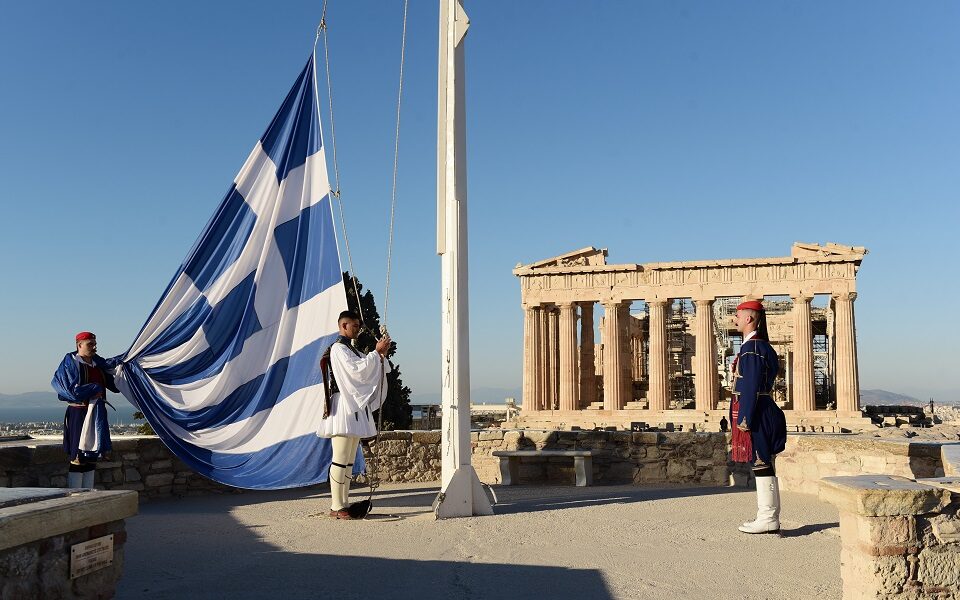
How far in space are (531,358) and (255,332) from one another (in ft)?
111

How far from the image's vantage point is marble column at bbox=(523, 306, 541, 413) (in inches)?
1666

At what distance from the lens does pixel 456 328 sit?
8148 mm

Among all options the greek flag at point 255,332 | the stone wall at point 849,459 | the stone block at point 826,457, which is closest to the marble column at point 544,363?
the stone wall at point 849,459

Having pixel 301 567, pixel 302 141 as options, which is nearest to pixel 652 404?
pixel 302 141

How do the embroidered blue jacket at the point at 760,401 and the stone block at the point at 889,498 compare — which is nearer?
the stone block at the point at 889,498

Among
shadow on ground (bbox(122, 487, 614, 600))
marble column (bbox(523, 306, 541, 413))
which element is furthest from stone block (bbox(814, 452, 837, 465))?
marble column (bbox(523, 306, 541, 413))

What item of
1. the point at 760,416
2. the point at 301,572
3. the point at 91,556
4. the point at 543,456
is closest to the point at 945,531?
the point at 760,416

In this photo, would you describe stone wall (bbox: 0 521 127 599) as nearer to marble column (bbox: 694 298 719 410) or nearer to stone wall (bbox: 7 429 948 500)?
stone wall (bbox: 7 429 948 500)

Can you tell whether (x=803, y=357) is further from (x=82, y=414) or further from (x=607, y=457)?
(x=82, y=414)

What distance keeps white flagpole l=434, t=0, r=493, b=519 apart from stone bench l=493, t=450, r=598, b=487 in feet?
10.5

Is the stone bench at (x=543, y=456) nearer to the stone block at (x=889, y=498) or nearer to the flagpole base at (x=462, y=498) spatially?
the flagpole base at (x=462, y=498)

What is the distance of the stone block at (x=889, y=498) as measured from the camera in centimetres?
437

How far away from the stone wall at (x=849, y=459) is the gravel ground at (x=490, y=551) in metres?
0.66

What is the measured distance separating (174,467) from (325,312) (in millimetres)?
2607
